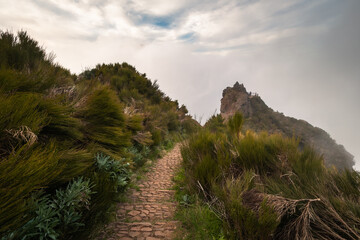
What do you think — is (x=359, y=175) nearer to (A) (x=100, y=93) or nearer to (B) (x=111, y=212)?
(B) (x=111, y=212)

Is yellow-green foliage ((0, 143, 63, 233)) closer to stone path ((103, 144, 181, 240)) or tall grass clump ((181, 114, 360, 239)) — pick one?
stone path ((103, 144, 181, 240))

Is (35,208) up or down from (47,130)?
down

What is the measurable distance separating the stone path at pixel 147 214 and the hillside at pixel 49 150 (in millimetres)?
275

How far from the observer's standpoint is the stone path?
7.80 ft

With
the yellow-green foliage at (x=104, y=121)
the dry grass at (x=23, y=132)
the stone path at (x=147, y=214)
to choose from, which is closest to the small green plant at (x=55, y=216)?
the dry grass at (x=23, y=132)

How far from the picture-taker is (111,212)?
2721mm

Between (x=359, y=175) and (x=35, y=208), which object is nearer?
(x=35, y=208)

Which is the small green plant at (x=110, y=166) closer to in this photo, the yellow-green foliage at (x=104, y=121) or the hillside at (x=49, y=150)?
the hillside at (x=49, y=150)

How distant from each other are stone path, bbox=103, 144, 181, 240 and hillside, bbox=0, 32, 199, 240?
0.28 metres

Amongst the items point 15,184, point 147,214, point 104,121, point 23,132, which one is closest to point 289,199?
point 147,214

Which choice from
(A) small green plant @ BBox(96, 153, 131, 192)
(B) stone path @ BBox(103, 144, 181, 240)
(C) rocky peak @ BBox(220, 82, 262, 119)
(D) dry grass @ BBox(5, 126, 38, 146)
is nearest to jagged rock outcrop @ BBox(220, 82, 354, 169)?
(C) rocky peak @ BBox(220, 82, 262, 119)

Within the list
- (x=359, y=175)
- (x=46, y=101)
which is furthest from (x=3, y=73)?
(x=359, y=175)

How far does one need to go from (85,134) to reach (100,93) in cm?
86

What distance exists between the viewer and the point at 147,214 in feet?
9.63
